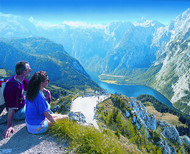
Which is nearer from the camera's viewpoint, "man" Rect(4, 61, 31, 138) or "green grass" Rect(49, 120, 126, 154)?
"green grass" Rect(49, 120, 126, 154)

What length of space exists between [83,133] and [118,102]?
197ft

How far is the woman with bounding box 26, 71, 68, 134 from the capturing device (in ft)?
25.8

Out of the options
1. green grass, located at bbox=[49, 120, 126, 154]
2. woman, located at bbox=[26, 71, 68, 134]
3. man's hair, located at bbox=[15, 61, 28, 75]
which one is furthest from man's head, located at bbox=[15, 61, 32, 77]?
green grass, located at bbox=[49, 120, 126, 154]

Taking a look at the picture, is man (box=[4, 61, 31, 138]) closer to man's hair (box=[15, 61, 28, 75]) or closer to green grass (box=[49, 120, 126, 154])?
man's hair (box=[15, 61, 28, 75])

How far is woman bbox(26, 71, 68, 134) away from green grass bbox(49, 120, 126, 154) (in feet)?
2.23

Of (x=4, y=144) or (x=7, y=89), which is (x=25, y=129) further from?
(x=7, y=89)

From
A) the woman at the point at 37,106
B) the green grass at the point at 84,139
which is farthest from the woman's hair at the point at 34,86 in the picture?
the green grass at the point at 84,139

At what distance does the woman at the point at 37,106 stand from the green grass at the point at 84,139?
0.68 meters

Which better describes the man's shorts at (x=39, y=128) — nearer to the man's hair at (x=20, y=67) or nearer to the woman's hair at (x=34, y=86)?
the woman's hair at (x=34, y=86)

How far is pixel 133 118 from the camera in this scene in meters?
51.4

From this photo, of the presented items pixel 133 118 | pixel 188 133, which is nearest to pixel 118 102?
pixel 133 118

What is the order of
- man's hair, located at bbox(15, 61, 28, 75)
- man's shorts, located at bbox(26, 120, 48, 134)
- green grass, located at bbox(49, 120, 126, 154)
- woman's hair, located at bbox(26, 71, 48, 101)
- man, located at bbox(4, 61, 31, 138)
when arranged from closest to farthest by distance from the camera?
green grass, located at bbox(49, 120, 126, 154), woman's hair, located at bbox(26, 71, 48, 101), man's shorts, located at bbox(26, 120, 48, 134), man, located at bbox(4, 61, 31, 138), man's hair, located at bbox(15, 61, 28, 75)

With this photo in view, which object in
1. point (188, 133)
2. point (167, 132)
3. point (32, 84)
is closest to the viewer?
point (32, 84)

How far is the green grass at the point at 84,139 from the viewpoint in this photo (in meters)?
6.50
